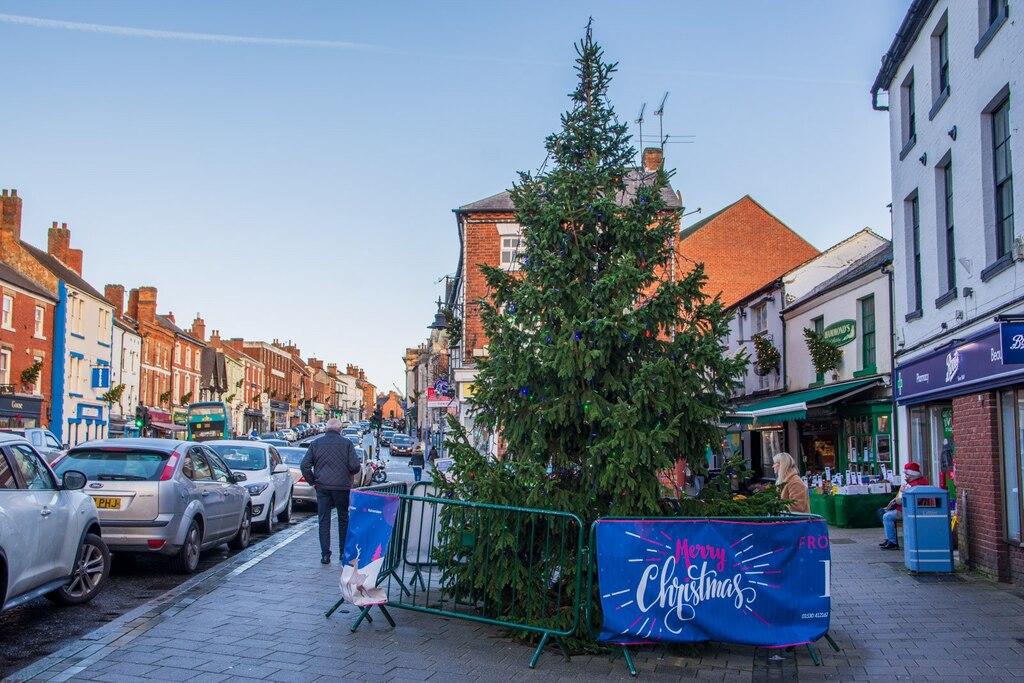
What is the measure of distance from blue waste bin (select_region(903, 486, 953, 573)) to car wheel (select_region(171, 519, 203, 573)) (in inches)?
337

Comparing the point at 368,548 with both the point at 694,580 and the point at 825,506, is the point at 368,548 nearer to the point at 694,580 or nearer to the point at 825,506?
the point at 694,580

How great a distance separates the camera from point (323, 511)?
10930mm

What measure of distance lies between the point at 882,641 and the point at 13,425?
4136cm

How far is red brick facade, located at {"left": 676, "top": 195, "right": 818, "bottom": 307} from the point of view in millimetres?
36312

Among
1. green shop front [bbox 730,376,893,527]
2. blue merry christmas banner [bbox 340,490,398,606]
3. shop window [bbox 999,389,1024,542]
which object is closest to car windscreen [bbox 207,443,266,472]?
blue merry christmas banner [bbox 340,490,398,606]

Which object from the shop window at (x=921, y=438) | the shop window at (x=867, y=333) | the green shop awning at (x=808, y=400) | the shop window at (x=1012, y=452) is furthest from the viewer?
the shop window at (x=867, y=333)

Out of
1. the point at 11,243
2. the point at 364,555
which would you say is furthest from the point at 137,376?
the point at 364,555

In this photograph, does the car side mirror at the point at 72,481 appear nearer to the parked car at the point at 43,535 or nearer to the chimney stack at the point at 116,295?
the parked car at the point at 43,535

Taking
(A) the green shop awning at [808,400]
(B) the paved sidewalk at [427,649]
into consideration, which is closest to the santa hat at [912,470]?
(B) the paved sidewalk at [427,649]

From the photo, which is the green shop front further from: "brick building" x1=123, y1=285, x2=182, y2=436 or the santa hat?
"brick building" x1=123, y1=285, x2=182, y2=436

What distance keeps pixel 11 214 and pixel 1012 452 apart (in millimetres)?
46769

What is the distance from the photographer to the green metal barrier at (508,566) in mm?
6977

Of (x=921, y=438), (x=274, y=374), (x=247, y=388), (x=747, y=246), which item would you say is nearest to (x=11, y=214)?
(x=747, y=246)

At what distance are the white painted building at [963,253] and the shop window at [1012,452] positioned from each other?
0.02 meters
